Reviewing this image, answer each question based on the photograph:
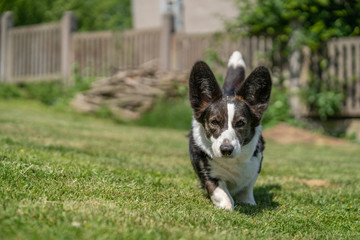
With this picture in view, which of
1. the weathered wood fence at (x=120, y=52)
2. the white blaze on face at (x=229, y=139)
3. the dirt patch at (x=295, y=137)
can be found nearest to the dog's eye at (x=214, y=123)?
the white blaze on face at (x=229, y=139)

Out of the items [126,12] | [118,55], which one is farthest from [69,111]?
[126,12]

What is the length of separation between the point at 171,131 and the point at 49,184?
7.30m

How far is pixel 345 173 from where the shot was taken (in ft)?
20.3

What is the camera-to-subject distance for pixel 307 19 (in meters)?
11.2

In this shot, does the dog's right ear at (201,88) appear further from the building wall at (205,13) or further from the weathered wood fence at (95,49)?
the building wall at (205,13)

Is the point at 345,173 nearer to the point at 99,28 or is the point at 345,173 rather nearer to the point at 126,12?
the point at 99,28

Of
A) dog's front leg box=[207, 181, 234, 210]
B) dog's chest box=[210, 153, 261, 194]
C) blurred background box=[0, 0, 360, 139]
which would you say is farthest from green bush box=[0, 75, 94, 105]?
dog's front leg box=[207, 181, 234, 210]

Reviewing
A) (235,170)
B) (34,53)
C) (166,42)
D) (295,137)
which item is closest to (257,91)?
(235,170)

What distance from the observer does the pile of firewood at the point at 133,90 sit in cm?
1145

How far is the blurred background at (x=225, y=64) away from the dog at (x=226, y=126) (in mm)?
7067

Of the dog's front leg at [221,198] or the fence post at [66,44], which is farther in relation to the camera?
the fence post at [66,44]

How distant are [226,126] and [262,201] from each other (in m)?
1.07

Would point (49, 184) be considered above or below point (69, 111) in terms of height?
above

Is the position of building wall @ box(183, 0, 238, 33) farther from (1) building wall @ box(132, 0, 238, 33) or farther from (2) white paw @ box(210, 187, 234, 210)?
(2) white paw @ box(210, 187, 234, 210)
